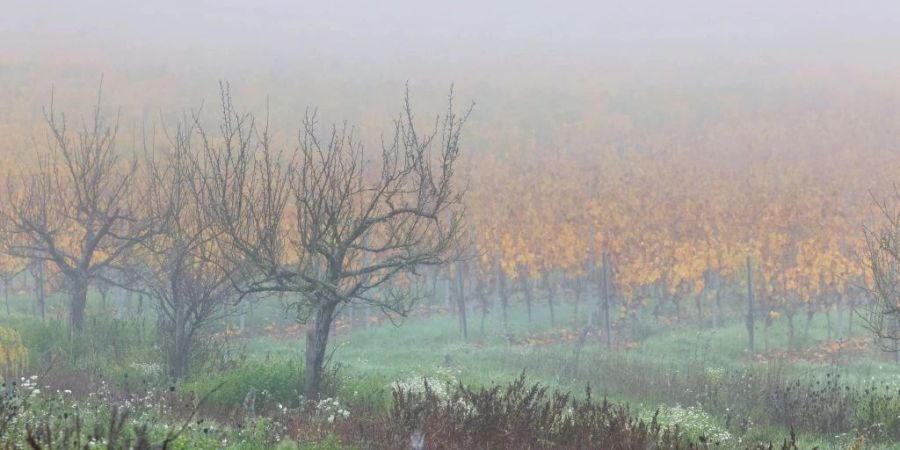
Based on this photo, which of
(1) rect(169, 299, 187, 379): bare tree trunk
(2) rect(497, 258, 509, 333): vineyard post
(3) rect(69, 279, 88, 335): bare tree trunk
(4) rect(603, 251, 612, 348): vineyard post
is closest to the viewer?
(1) rect(169, 299, 187, 379): bare tree trunk

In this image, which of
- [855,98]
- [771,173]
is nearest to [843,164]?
[771,173]

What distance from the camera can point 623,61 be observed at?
10175cm

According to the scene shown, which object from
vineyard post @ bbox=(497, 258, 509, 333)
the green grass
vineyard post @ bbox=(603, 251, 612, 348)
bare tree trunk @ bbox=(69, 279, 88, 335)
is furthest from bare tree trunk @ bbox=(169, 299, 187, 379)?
vineyard post @ bbox=(497, 258, 509, 333)

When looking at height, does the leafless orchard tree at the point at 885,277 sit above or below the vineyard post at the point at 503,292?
above

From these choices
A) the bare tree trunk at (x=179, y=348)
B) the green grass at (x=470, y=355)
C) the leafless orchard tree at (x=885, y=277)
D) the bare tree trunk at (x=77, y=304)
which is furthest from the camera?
the bare tree trunk at (x=77, y=304)

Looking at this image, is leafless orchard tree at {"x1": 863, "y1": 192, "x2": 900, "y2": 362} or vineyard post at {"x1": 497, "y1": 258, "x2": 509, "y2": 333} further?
vineyard post at {"x1": 497, "y1": 258, "x2": 509, "y2": 333}

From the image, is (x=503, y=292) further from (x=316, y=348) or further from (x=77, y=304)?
(x=316, y=348)

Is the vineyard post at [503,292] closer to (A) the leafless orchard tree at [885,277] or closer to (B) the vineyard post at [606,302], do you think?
(B) the vineyard post at [606,302]

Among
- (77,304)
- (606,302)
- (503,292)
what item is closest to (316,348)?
(77,304)

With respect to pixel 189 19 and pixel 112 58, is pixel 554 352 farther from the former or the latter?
pixel 189 19

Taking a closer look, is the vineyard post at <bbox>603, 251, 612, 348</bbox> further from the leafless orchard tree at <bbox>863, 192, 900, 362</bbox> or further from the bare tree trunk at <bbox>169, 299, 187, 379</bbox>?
the bare tree trunk at <bbox>169, 299, 187, 379</bbox>

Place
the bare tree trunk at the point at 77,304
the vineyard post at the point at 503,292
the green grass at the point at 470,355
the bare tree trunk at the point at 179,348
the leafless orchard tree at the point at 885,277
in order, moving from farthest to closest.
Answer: the vineyard post at the point at 503,292 < the bare tree trunk at the point at 77,304 < the bare tree trunk at the point at 179,348 < the green grass at the point at 470,355 < the leafless orchard tree at the point at 885,277

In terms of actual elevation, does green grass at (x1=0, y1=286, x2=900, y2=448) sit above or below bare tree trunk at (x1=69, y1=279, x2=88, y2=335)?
below

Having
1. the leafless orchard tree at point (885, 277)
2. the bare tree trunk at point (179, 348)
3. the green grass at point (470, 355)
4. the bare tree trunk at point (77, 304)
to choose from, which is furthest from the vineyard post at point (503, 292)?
the bare tree trunk at point (179, 348)
